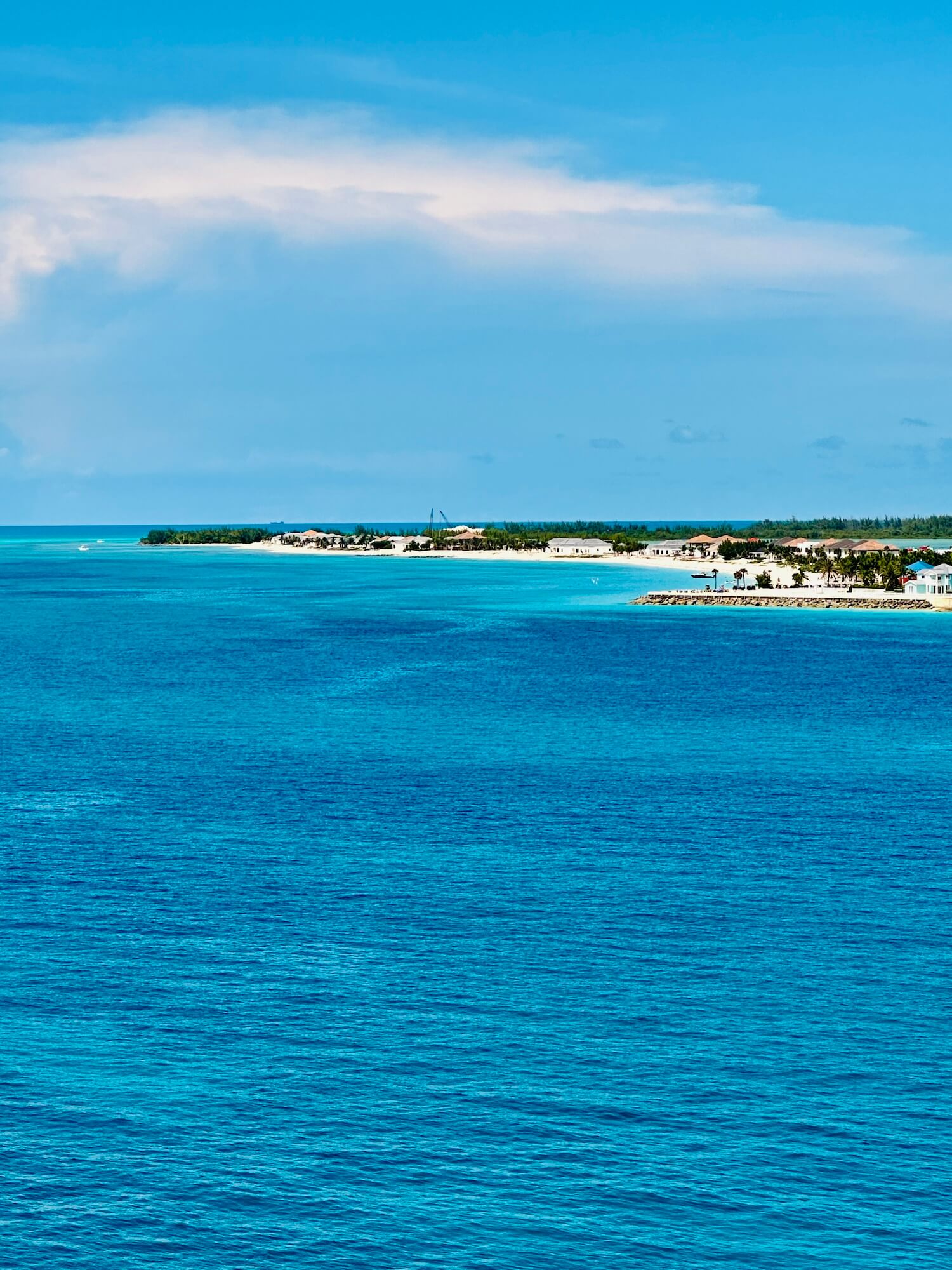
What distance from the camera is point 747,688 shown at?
91.4m

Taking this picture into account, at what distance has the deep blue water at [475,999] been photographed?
2472 cm

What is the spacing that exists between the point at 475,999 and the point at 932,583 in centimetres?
14198

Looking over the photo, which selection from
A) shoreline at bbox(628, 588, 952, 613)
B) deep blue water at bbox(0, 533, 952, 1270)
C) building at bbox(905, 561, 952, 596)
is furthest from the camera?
building at bbox(905, 561, 952, 596)

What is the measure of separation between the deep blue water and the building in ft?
319

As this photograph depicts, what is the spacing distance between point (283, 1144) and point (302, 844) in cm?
2174

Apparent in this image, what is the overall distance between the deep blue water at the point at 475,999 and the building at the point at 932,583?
97.2 metres

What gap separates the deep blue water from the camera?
24719 mm

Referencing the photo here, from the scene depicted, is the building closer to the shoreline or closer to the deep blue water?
the shoreline

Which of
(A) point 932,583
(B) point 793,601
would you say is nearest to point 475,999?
(A) point 932,583

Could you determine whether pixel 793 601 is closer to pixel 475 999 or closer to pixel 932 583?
pixel 932 583

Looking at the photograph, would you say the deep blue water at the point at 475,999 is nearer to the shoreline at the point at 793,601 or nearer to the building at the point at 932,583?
the shoreline at the point at 793,601

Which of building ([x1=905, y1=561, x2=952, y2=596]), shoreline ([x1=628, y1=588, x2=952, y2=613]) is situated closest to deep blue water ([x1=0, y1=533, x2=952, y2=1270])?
shoreline ([x1=628, y1=588, x2=952, y2=613])

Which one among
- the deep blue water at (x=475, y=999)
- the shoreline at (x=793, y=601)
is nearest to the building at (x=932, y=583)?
the shoreline at (x=793, y=601)

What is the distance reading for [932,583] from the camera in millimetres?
164750
